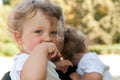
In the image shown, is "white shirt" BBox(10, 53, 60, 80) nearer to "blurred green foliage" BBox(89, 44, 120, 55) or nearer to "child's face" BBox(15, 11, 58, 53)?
"child's face" BBox(15, 11, 58, 53)

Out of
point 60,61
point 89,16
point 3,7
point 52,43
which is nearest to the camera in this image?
point 52,43

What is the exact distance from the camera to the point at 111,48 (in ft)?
67.1

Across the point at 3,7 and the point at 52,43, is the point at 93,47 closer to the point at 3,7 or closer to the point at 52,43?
the point at 3,7

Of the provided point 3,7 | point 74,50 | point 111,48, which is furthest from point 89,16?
point 74,50

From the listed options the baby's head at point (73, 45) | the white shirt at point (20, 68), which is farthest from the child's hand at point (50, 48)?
→ the baby's head at point (73, 45)

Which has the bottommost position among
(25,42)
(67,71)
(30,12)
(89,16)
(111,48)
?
(111,48)

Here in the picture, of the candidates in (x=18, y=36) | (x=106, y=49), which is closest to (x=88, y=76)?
(x=18, y=36)

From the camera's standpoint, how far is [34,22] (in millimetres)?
1568

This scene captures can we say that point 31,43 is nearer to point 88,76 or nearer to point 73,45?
point 88,76

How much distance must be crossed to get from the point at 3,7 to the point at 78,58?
57.2ft

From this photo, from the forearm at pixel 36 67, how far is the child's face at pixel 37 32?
162 mm

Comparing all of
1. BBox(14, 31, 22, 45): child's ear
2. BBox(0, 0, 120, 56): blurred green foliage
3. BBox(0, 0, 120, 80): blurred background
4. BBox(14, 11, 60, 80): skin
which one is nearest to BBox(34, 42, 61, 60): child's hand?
BBox(14, 11, 60, 80): skin

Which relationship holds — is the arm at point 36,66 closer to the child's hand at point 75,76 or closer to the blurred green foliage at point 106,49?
the child's hand at point 75,76

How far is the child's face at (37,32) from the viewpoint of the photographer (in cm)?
154
